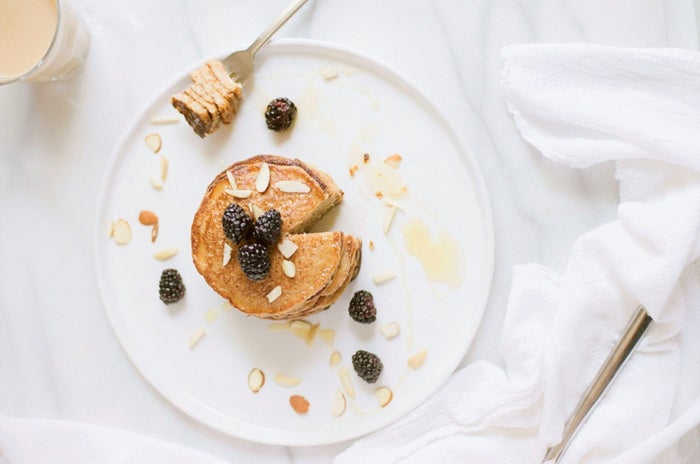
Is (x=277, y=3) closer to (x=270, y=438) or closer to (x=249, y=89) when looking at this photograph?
(x=249, y=89)

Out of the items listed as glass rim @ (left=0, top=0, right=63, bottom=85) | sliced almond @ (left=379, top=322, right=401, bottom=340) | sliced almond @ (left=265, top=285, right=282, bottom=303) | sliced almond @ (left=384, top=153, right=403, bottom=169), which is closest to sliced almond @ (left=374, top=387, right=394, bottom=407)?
sliced almond @ (left=379, top=322, right=401, bottom=340)

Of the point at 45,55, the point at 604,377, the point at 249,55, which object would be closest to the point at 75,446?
the point at 45,55

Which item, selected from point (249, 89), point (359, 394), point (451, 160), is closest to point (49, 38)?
point (249, 89)

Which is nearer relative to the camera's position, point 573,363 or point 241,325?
point 573,363

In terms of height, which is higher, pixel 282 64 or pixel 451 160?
pixel 282 64

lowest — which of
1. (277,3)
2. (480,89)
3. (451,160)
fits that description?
(451,160)

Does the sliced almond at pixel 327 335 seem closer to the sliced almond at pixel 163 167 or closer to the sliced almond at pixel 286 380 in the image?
the sliced almond at pixel 286 380

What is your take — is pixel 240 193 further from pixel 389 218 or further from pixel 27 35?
pixel 27 35
